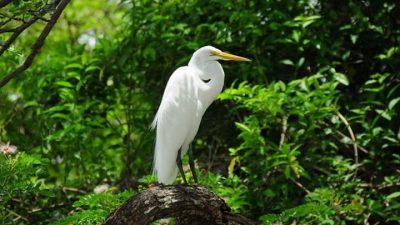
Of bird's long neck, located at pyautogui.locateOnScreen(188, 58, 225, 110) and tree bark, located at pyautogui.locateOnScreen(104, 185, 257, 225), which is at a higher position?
bird's long neck, located at pyautogui.locateOnScreen(188, 58, 225, 110)

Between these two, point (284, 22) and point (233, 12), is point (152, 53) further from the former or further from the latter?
point (284, 22)

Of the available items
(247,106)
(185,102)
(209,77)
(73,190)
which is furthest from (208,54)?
(73,190)

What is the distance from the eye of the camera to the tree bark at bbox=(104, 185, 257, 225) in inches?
104

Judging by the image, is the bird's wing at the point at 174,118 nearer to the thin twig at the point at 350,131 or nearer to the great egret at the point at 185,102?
the great egret at the point at 185,102

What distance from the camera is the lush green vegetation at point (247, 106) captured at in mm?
4207

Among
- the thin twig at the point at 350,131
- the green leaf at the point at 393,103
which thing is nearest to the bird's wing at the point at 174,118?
the thin twig at the point at 350,131

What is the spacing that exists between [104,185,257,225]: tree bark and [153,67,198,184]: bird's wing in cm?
68

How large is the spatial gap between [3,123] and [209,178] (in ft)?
5.56

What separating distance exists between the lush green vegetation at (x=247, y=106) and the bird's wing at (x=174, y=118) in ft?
1.44

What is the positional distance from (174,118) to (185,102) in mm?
104

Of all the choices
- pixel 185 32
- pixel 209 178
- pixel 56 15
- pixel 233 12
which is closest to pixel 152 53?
pixel 185 32

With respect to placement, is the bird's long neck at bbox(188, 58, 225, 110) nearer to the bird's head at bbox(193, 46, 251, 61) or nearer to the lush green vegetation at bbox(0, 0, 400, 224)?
the bird's head at bbox(193, 46, 251, 61)

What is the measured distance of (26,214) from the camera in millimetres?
4438

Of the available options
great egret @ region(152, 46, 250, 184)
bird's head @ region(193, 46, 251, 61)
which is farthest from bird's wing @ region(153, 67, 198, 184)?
bird's head @ region(193, 46, 251, 61)
